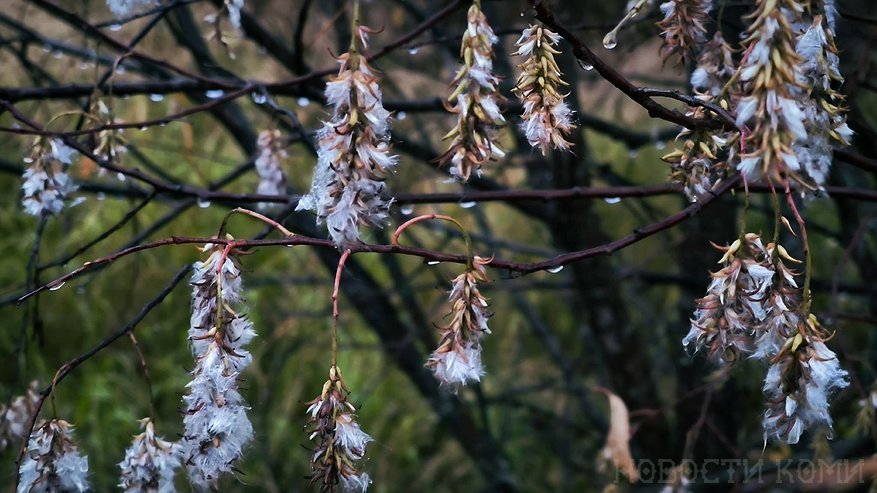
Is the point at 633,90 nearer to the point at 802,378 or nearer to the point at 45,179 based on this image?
the point at 802,378

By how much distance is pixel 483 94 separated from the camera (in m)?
0.77

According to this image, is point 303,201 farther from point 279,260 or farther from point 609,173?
point 279,260

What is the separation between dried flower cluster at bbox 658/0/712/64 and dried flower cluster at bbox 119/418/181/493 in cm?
75

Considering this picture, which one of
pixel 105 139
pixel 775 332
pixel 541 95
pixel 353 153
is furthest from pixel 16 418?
pixel 775 332

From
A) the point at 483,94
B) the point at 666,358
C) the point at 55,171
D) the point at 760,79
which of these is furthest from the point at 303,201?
the point at 666,358

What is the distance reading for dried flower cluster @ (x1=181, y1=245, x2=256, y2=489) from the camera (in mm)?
856

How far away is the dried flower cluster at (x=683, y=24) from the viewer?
1.02 m

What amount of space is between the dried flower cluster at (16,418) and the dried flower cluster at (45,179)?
0.27 meters

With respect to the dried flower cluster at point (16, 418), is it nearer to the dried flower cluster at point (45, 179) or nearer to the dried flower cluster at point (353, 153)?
the dried flower cluster at point (45, 179)

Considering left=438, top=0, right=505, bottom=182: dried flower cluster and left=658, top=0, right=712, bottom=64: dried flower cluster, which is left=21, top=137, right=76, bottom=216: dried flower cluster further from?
left=658, top=0, right=712, bottom=64: dried flower cluster

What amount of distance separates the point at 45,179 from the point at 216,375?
0.53m

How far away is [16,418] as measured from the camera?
1.31 meters

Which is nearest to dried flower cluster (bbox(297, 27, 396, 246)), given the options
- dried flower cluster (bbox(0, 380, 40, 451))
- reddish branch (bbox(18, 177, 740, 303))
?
reddish branch (bbox(18, 177, 740, 303))

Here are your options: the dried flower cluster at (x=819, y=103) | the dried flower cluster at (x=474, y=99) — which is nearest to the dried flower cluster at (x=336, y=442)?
the dried flower cluster at (x=474, y=99)
